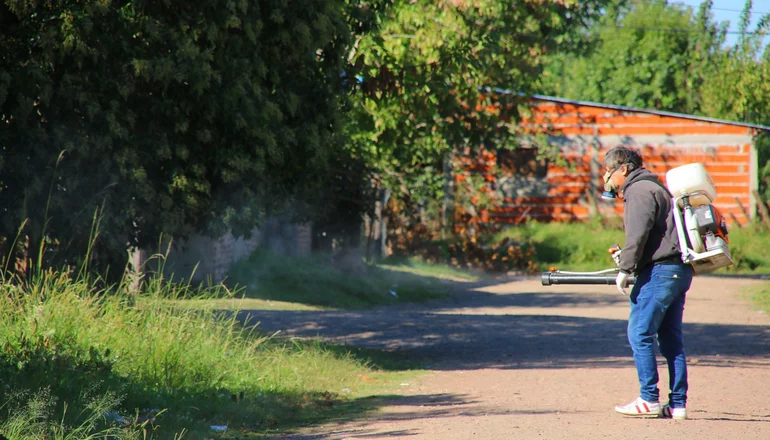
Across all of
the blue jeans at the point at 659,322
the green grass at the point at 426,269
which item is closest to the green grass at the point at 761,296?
the green grass at the point at 426,269

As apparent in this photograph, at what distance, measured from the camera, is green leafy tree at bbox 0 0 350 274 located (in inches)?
340

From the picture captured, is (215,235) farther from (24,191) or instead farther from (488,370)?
(488,370)

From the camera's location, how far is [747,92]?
32.7 metres

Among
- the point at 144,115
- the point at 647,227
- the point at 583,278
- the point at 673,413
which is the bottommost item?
the point at 673,413

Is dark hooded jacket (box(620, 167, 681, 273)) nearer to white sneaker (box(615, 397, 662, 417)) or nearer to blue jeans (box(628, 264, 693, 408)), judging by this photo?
blue jeans (box(628, 264, 693, 408))

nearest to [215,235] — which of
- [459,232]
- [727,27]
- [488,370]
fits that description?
[488,370]

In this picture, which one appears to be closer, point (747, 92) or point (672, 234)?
point (672, 234)

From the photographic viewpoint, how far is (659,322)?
256 inches

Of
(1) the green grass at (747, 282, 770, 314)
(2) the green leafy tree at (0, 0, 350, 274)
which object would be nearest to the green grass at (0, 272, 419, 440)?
(2) the green leafy tree at (0, 0, 350, 274)

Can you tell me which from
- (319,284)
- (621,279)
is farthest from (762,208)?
(621,279)

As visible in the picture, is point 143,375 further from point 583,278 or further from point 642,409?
point 642,409

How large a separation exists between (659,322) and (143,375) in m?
3.85

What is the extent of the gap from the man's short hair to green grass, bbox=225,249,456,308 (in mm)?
9774

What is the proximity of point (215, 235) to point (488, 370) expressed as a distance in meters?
3.19
